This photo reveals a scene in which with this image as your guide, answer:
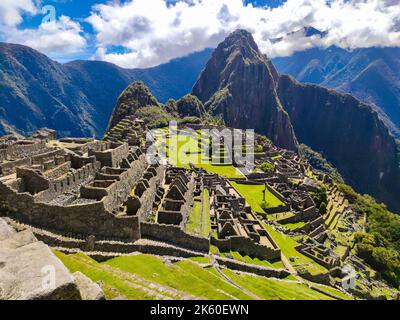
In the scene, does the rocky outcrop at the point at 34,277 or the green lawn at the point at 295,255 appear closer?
the rocky outcrop at the point at 34,277

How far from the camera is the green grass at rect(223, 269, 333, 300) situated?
30388 millimetres

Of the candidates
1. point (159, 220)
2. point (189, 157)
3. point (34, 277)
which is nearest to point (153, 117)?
point (189, 157)

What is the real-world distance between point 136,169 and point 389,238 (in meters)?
71.0

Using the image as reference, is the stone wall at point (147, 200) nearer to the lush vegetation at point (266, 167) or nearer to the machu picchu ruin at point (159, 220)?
the machu picchu ruin at point (159, 220)

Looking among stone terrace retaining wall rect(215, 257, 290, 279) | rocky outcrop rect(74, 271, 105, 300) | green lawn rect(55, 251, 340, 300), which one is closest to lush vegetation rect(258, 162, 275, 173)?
stone terrace retaining wall rect(215, 257, 290, 279)

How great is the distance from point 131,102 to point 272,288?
159527 mm

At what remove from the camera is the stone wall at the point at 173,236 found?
3359 cm

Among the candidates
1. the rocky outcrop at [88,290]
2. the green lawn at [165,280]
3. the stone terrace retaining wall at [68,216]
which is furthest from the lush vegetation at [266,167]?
the rocky outcrop at [88,290]

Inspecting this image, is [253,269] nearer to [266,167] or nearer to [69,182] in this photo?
[69,182]

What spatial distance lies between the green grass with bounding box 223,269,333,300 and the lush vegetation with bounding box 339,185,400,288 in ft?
107

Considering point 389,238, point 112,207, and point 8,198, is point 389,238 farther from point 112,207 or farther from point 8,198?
point 8,198

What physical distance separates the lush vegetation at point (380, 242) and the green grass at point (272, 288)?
32.7 meters

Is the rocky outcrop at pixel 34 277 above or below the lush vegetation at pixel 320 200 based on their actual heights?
above

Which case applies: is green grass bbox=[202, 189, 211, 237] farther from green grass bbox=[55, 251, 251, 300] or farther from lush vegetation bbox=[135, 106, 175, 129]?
lush vegetation bbox=[135, 106, 175, 129]
